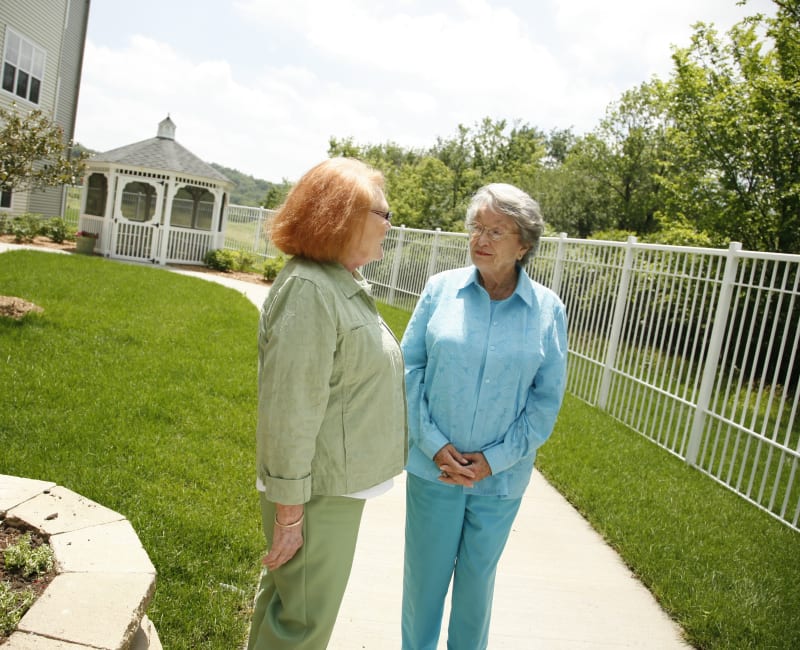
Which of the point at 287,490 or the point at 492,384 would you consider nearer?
the point at 287,490

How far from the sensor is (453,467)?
262 centimetres

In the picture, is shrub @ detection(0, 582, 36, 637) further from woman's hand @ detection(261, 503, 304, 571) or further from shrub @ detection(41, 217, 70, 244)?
shrub @ detection(41, 217, 70, 244)

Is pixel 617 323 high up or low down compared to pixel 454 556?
up

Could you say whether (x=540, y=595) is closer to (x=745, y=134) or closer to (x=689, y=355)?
(x=689, y=355)

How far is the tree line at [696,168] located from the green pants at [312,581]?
7789mm

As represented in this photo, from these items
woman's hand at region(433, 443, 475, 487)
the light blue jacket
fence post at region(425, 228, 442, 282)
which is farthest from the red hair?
fence post at region(425, 228, 442, 282)

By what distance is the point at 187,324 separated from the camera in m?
9.92

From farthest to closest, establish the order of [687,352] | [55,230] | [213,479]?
[55,230], [687,352], [213,479]

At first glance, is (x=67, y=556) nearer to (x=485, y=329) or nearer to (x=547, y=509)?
(x=485, y=329)

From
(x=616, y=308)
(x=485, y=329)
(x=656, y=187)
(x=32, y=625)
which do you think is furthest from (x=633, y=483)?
(x=656, y=187)

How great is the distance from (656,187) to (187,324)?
88.2 feet

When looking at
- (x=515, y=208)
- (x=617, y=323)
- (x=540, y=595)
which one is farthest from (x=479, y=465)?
(x=617, y=323)

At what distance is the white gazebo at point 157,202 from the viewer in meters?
20.8

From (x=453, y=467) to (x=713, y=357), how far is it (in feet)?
16.5
